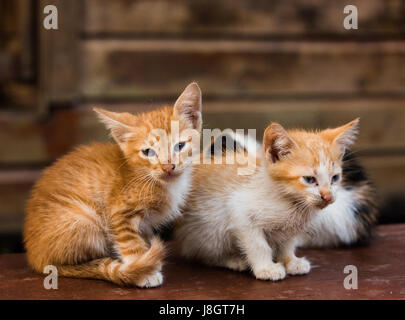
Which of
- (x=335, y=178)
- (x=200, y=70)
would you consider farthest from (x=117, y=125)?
(x=200, y=70)

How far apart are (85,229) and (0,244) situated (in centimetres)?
212

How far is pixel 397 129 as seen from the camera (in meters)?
4.23

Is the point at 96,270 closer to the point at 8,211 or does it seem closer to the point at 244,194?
the point at 244,194

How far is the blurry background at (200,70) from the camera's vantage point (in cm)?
359

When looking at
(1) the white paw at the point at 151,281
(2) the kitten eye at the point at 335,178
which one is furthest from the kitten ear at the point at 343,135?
(1) the white paw at the point at 151,281

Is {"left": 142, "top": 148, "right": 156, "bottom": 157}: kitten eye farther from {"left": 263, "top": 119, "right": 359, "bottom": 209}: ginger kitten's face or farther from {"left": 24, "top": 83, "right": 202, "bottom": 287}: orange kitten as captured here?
{"left": 263, "top": 119, "right": 359, "bottom": 209}: ginger kitten's face

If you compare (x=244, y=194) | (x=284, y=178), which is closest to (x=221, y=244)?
(x=244, y=194)

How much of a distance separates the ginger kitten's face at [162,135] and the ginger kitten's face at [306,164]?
280 mm

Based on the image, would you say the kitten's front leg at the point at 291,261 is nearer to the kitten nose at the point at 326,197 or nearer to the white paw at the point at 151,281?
the kitten nose at the point at 326,197

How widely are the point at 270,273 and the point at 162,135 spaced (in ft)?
2.05

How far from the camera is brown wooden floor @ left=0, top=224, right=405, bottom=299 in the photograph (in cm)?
191

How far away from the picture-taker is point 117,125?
2.04 metres
